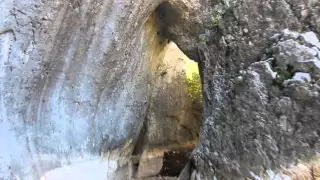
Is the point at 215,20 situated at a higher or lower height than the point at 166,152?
higher

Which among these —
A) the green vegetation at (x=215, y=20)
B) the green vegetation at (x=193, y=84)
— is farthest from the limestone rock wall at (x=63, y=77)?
the green vegetation at (x=193, y=84)

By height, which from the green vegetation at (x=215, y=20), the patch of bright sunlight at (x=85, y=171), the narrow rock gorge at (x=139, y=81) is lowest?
the patch of bright sunlight at (x=85, y=171)

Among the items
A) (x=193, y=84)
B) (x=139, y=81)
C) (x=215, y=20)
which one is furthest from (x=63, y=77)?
(x=193, y=84)

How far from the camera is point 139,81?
Answer: 167 inches

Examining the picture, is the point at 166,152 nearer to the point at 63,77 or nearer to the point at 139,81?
the point at 139,81

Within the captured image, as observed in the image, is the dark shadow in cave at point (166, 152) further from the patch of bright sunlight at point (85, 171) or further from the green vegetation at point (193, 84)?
the patch of bright sunlight at point (85, 171)

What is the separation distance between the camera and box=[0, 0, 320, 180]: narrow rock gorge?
2559mm

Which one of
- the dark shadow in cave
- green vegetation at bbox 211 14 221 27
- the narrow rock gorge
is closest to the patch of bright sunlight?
the narrow rock gorge

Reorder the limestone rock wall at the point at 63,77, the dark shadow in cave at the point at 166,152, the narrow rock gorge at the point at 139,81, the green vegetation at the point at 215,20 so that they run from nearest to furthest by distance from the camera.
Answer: the narrow rock gorge at the point at 139,81, the limestone rock wall at the point at 63,77, the green vegetation at the point at 215,20, the dark shadow in cave at the point at 166,152

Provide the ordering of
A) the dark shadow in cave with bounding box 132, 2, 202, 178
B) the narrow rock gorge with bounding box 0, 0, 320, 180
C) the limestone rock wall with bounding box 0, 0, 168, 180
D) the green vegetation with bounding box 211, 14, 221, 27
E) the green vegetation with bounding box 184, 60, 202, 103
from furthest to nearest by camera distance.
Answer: the green vegetation with bounding box 184, 60, 202, 103 < the dark shadow in cave with bounding box 132, 2, 202, 178 < the green vegetation with bounding box 211, 14, 221, 27 < the limestone rock wall with bounding box 0, 0, 168, 180 < the narrow rock gorge with bounding box 0, 0, 320, 180

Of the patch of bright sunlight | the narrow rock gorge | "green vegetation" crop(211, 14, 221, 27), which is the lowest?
the patch of bright sunlight

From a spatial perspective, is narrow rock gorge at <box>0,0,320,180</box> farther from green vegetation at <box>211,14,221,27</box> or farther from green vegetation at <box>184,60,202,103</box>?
green vegetation at <box>184,60,202,103</box>

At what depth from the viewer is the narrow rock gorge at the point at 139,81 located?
2.56 m

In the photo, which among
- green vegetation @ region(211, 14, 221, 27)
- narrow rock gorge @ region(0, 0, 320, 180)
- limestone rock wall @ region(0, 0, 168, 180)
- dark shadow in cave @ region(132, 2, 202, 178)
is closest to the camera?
narrow rock gorge @ region(0, 0, 320, 180)
